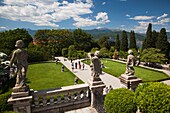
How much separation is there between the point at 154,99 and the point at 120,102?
1244 millimetres

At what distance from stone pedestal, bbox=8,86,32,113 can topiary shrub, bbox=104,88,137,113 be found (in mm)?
3320

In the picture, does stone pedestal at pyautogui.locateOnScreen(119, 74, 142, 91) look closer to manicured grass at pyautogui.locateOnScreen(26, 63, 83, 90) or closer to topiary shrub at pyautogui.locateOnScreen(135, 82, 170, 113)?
topiary shrub at pyautogui.locateOnScreen(135, 82, 170, 113)

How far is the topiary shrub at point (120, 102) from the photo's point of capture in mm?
5590

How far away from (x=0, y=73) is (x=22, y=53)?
9244 millimetres

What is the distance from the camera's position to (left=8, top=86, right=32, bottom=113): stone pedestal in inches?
230

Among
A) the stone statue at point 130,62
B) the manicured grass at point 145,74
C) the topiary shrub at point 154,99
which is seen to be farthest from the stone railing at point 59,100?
the manicured grass at point 145,74

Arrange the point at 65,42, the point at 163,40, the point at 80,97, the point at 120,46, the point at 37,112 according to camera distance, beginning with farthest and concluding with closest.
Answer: the point at 65,42, the point at 120,46, the point at 163,40, the point at 80,97, the point at 37,112

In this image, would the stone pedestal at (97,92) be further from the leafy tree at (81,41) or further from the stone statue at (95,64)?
the leafy tree at (81,41)

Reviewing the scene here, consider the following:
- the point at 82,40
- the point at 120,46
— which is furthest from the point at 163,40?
the point at 82,40

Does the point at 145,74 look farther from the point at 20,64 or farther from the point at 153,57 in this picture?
the point at 20,64

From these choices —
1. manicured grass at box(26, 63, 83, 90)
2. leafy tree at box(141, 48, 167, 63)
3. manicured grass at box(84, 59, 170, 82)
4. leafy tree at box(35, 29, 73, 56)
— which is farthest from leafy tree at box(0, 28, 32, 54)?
leafy tree at box(141, 48, 167, 63)

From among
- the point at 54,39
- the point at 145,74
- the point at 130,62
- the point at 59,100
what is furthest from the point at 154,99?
the point at 54,39

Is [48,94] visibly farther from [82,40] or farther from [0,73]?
[82,40]

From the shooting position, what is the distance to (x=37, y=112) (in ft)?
22.2
